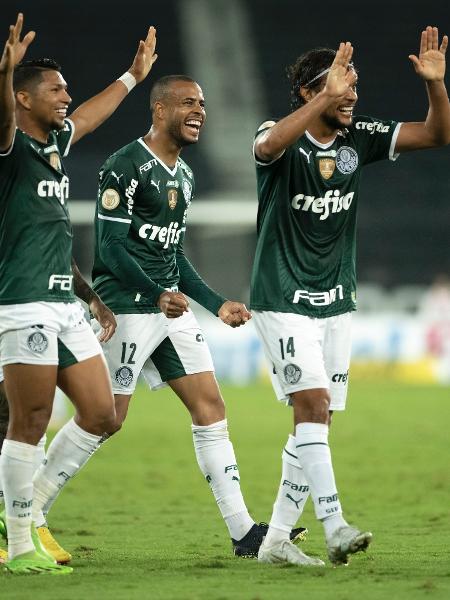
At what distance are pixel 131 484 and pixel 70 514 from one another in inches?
73.4

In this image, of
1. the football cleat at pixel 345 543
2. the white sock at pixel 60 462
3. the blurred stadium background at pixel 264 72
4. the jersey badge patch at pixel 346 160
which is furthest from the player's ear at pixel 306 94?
the blurred stadium background at pixel 264 72

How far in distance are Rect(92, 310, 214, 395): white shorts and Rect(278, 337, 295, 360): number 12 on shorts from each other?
28.7 inches

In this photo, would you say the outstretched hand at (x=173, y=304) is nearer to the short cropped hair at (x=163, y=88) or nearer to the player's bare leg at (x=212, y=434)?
the player's bare leg at (x=212, y=434)

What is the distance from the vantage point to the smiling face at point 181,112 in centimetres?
626

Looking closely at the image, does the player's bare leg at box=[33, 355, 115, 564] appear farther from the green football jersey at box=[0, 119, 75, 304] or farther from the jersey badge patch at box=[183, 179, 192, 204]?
the jersey badge patch at box=[183, 179, 192, 204]

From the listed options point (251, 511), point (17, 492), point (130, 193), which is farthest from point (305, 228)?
point (251, 511)

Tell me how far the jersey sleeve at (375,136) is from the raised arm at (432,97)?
5 cm

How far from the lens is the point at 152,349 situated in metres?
6.21

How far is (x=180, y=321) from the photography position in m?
6.32

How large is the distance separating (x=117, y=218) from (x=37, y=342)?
108 cm

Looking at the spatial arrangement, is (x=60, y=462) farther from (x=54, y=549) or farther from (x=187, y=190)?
(x=187, y=190)

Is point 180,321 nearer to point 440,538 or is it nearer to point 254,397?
point 440,538

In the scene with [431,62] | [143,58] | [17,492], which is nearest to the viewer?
[17,492]

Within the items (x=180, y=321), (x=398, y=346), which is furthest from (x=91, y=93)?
(x=180, y=321)
